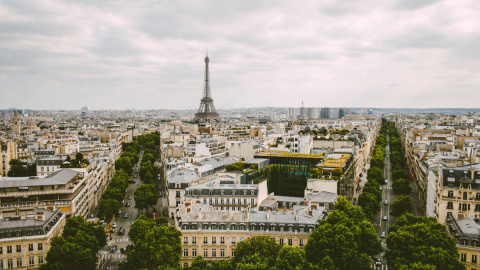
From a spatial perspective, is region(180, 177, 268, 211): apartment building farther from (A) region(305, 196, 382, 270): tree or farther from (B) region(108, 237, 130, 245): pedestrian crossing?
(A) region(305, 196, 382, 270): tree

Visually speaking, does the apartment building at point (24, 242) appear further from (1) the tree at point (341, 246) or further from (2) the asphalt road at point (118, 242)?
(1) the tree at point (341, 246)

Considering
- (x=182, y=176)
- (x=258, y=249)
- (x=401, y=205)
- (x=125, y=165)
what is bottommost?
(x=401, y=205)

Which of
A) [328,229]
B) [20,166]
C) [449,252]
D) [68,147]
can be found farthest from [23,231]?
[68,147]

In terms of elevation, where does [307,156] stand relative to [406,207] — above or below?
above

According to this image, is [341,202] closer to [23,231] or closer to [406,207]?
[406,207]

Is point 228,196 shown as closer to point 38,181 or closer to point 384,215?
point 38,181

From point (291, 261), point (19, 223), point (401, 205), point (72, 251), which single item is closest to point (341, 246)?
point (291, 261)
